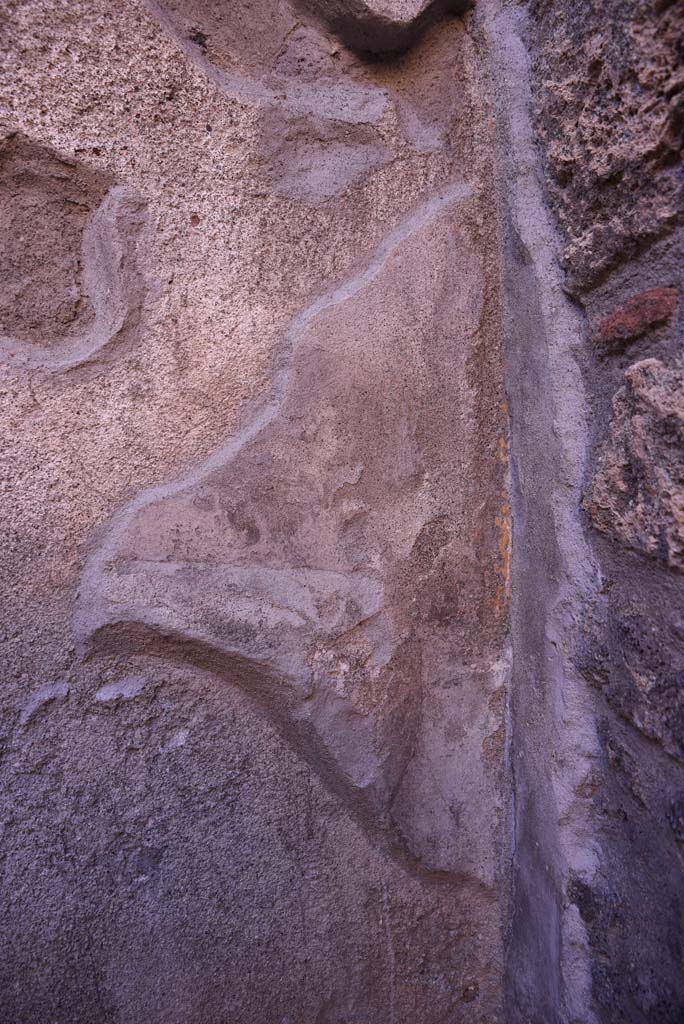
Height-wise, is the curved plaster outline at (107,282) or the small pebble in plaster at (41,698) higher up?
the curved plaster outline at (107,282)

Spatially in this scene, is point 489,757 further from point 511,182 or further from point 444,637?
point 511,182

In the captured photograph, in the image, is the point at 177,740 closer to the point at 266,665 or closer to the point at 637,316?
the point at 266,665

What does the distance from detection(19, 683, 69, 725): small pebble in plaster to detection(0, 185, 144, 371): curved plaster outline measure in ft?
1.29

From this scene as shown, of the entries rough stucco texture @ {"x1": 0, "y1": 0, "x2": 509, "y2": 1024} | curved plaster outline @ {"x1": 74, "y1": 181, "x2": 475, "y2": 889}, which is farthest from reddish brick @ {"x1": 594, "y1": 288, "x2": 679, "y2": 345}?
curved plaster outline @ {"x1": 74, "y1": 181, "x2": 475, "y2": 889}

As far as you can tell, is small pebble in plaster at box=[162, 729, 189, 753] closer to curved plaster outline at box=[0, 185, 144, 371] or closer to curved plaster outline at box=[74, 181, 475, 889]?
curved plaster outline at box=[74, 181, 475, 889]

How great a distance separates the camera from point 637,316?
0.77 m

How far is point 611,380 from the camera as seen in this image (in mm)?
823

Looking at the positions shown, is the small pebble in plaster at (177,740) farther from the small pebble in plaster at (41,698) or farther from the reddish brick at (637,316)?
the reddish brick at (637,316)

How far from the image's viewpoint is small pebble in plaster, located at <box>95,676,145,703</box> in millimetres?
819

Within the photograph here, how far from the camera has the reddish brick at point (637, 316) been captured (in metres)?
0.73

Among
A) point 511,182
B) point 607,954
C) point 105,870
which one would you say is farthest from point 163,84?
point 607,954

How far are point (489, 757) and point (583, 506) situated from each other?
1.31ft

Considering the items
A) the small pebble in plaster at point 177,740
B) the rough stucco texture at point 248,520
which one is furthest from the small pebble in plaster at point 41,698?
the small pebble in plaster at point 177,740

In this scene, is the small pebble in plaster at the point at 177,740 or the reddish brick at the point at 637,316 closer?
the reddish brick at the point at 637,316
